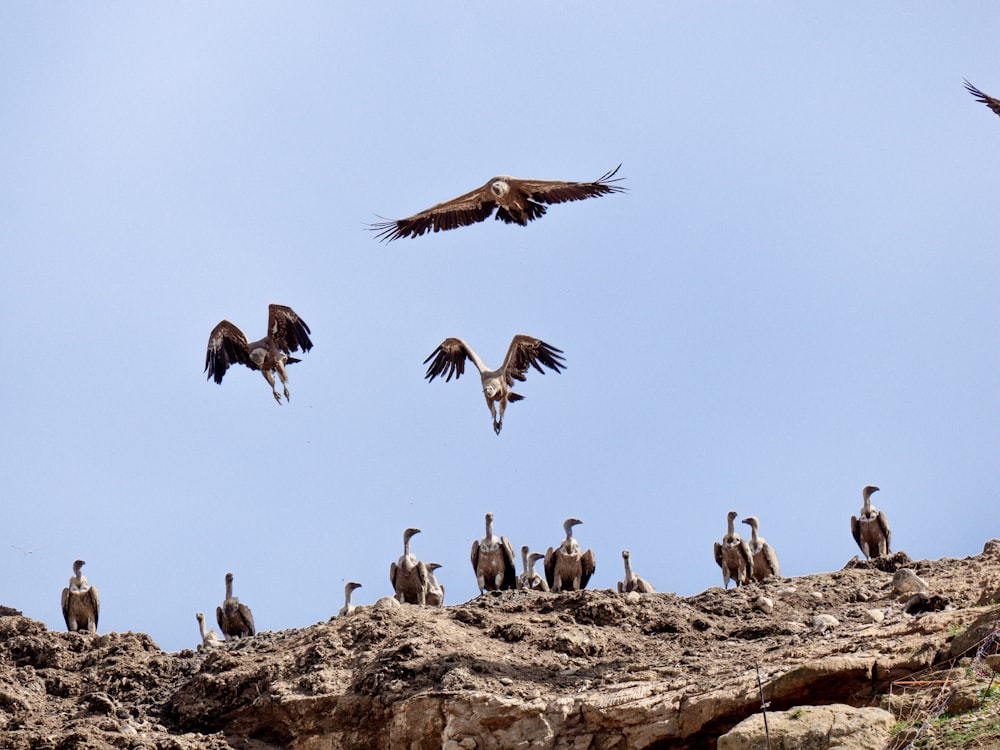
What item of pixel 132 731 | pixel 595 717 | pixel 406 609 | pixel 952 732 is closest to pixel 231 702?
pixel 132 731

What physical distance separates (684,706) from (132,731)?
5808 mm

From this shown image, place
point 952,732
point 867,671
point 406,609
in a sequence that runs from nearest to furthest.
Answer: point 952,732 → point 867,671 → point 406,609

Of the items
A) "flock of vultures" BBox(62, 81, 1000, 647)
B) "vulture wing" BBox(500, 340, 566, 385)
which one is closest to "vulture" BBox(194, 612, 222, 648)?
"flock of vultures" BBox(62, 81, 1000, 647)

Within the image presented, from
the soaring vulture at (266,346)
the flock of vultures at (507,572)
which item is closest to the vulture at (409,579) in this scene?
the flock of vultures at (507,572)

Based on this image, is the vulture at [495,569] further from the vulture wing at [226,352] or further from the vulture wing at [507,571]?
the vulture wing at [226,352]

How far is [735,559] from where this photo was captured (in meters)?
21.6

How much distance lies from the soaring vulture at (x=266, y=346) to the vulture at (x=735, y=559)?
6.77 meters

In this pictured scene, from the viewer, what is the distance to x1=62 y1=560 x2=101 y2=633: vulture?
21.7 meters

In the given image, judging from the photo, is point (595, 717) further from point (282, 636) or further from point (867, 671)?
point (282, 636)

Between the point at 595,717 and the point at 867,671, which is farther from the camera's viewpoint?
the point at 595,717

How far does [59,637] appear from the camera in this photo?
17.6 metres

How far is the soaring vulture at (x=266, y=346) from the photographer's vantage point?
19.6 m

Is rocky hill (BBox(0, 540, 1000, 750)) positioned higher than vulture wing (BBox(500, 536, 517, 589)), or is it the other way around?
vulture wing (BBox(500, 536, 517, 589))

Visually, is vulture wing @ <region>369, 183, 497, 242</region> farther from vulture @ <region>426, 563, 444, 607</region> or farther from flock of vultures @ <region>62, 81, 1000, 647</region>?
vulture @ <region>426, 563, 444, 607</region>
